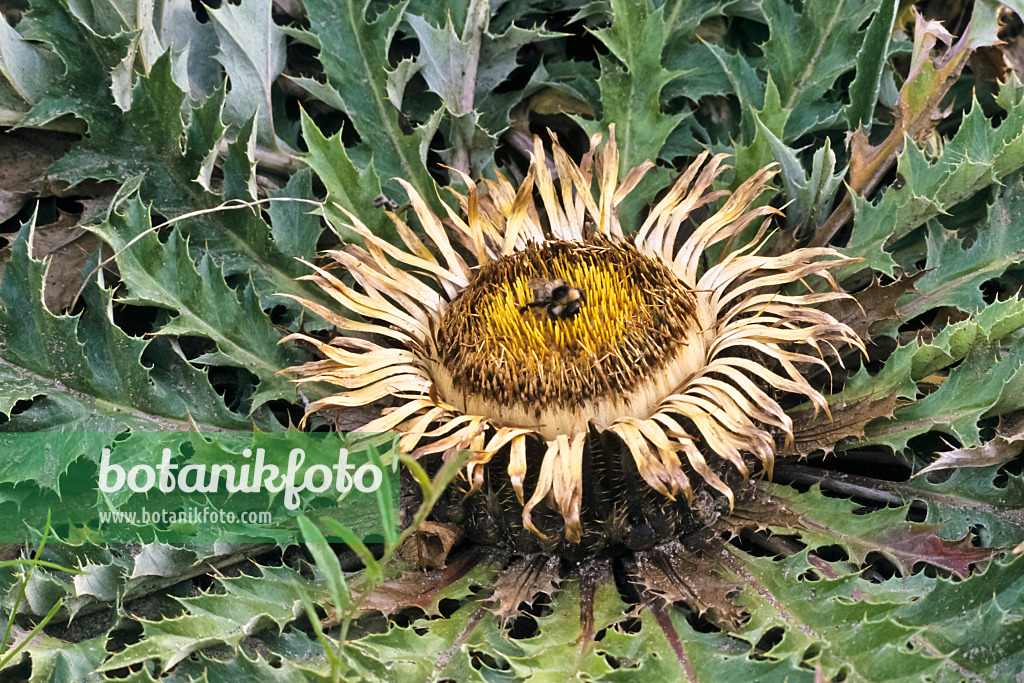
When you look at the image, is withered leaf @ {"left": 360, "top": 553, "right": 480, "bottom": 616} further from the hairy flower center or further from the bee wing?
the bee wing

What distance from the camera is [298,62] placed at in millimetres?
2828

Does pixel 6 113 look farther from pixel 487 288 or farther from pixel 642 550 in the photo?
pixel 642 550

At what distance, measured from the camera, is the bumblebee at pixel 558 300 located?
181 centimetres

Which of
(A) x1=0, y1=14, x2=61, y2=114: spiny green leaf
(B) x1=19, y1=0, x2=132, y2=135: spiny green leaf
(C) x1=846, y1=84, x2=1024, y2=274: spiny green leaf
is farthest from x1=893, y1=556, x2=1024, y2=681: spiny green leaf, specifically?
(A) x1=0, y1=14, x2=61, y2=114: spiny green leaf

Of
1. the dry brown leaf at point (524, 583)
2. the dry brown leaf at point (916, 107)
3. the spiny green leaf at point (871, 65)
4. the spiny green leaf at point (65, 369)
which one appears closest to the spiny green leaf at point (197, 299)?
the spiny green leaf at point (65, 369)

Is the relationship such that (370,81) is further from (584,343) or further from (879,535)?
(879,535)

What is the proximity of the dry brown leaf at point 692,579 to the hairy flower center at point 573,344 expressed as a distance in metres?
0.31

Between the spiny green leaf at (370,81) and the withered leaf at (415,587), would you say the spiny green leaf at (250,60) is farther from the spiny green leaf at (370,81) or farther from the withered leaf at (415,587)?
the withered leaf at (415,587)

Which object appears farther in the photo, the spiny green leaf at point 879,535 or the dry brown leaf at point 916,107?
the dry brown leaf at point 916,107

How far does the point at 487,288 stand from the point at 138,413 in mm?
903

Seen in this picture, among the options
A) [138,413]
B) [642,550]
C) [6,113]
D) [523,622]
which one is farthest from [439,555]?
[6,113]

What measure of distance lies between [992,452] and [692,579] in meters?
0.68

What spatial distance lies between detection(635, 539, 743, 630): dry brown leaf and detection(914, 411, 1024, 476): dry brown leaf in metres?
0.49

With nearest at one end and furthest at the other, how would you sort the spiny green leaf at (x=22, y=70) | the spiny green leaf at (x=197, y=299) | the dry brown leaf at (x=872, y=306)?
the dry brown leaf at (x=872, y=306), the spiny green leaf at (x=197, y=299), the spiny green leaf at (x=22, y=70)
